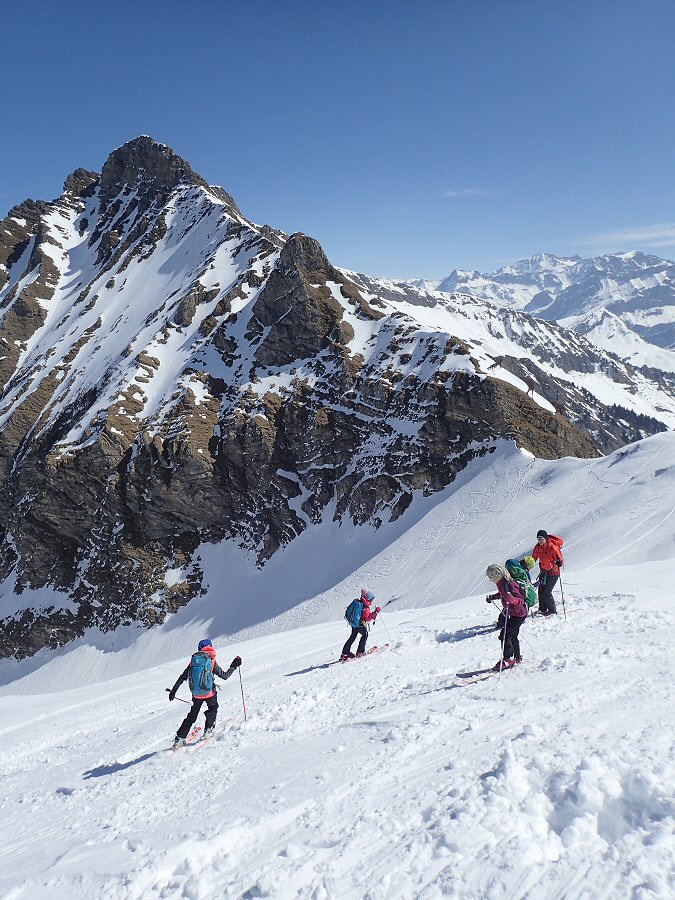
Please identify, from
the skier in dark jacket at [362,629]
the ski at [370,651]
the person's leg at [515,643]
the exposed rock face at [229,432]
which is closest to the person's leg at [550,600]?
the person's leg at [515,643]

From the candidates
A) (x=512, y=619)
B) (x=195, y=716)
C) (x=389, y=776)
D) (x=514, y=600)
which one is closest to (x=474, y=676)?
(x=512, y=619)

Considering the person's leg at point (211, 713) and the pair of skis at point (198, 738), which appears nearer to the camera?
the pair of skis at point (198, 738)

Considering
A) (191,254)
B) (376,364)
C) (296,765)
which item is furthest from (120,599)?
(191,254)

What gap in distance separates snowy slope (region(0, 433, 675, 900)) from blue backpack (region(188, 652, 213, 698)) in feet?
3.17

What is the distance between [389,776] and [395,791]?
1.17 feet

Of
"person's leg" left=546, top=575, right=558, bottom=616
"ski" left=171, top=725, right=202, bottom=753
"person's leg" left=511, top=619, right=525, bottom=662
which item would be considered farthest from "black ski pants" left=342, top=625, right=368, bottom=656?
"person's leg" left=546, top=575, right=558, bottom=616

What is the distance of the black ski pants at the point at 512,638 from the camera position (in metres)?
9.47

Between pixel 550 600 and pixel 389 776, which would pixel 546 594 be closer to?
pixel 550 600

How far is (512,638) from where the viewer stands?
31.2 feet

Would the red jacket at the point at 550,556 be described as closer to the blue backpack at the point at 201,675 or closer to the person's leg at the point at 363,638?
the person's leg at the point at 363,638

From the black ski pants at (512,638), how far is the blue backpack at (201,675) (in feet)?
18.9

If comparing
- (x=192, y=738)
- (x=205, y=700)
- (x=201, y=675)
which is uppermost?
(x=201, y=675)

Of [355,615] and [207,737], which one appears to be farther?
[355,615]

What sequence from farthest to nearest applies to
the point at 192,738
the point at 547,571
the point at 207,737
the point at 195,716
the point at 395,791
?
the point at 547,571
the point at 192,738
the point at 207,737
the point at 195,716
the point at 395,791
